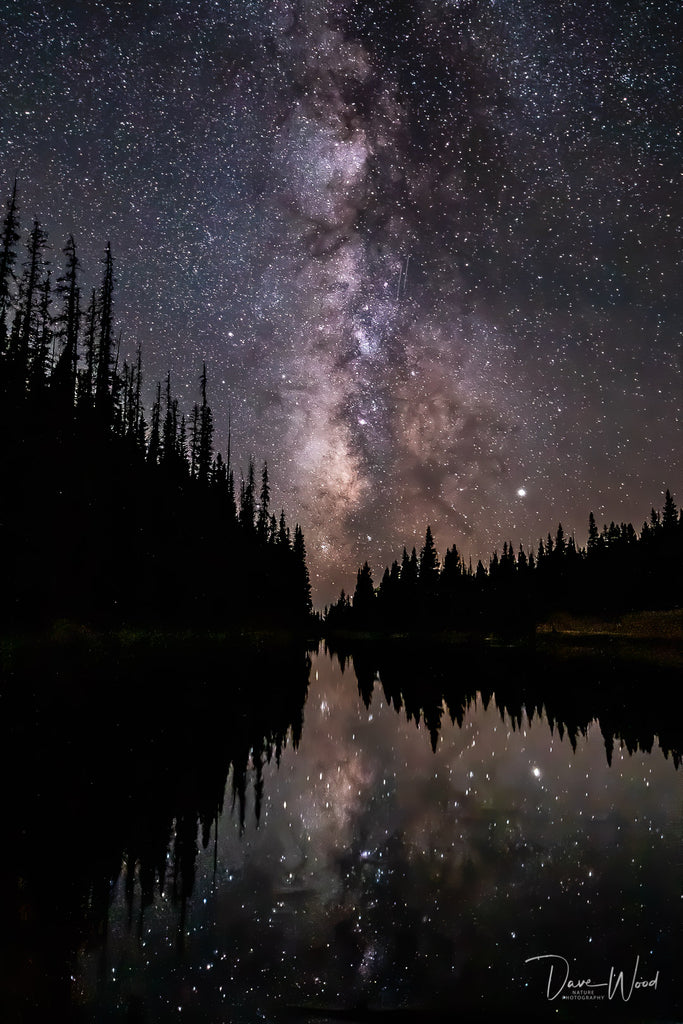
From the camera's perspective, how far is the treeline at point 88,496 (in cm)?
3048

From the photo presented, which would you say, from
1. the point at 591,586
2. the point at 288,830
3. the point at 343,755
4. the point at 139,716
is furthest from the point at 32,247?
the point at 591,586

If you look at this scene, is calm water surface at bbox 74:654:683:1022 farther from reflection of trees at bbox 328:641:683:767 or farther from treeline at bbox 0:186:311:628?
treeline at bbox 0:186:311:628

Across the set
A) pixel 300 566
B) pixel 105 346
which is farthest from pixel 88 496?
pixel 300 566

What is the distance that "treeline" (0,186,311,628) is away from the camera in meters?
30.5

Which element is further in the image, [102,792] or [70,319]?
[70,319]

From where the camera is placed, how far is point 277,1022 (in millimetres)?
4301

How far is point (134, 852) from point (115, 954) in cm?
216

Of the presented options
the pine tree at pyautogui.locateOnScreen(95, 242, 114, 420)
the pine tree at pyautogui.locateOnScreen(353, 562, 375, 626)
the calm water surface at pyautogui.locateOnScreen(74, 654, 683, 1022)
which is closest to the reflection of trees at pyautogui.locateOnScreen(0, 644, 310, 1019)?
the calm water surface at pyautogui.locateOnScreen(74, 654, 683, 1022)

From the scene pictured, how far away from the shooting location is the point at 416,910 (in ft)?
20.1

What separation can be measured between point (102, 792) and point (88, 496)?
29841 millimetres

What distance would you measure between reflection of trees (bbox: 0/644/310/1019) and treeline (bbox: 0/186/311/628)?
1025 centimetres

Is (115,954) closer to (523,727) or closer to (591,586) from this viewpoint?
(523,727)

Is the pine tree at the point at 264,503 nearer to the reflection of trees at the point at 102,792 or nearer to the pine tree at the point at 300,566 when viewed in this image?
the pine tree at the point at 300,566

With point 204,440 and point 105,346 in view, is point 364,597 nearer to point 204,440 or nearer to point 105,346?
point 204,440
